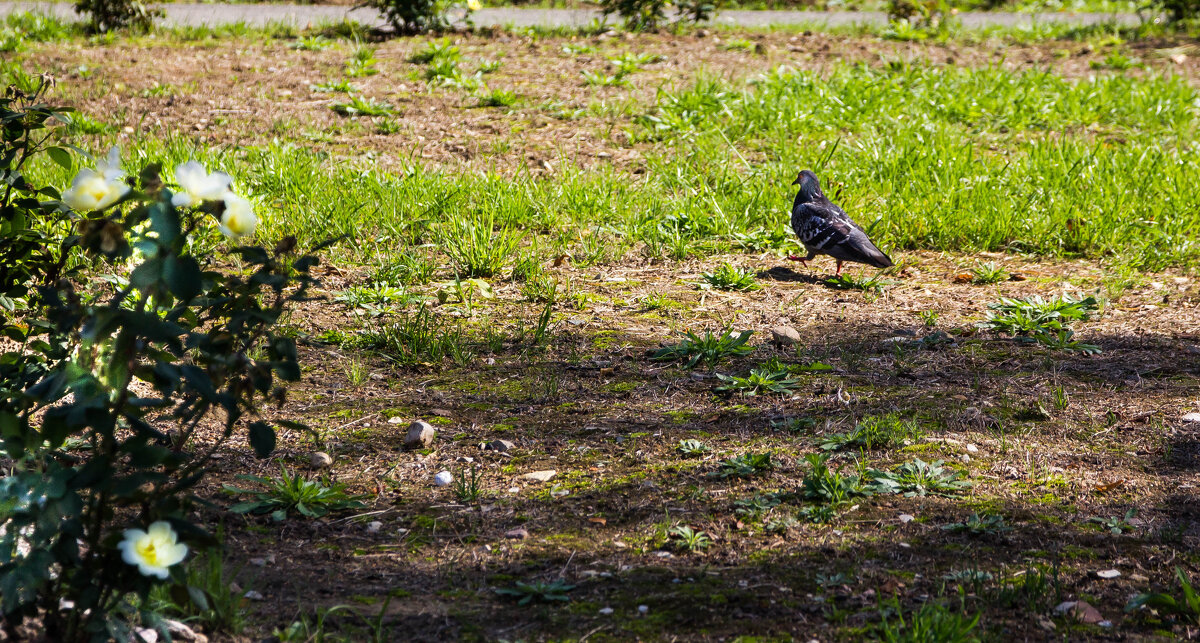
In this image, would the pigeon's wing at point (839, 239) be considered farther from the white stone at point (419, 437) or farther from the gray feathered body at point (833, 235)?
the white stone at point (419, 437)

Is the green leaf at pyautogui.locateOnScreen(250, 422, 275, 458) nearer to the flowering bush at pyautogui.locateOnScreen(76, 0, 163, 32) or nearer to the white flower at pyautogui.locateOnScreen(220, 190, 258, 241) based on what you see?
the white flower at pyautogui.locateOnScreen(220, 190, 258, 241)

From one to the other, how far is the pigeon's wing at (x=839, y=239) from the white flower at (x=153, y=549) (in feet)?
12.0

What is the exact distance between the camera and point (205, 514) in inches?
106

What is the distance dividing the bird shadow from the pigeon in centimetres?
9

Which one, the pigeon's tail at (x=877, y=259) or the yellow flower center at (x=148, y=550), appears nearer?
the yellow flower center at (x=148, y=550)

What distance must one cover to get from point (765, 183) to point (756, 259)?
0.77 meters

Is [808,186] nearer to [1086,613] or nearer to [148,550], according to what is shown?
[1086,613]

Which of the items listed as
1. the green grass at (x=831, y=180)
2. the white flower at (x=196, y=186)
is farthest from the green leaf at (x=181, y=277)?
the green grass at (x=831, y=180)

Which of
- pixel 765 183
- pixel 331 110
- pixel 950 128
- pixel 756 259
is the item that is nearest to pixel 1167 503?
pixel 756 259

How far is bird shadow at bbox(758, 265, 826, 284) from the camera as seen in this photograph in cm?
497

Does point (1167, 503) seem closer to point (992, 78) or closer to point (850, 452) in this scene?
point (850, 452)

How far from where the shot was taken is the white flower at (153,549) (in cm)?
167

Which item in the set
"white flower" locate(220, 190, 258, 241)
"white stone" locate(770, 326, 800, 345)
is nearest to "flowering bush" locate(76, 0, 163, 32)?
"white stone" locate(770, 326, 800, 345)

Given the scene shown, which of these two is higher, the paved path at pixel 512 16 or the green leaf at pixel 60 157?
the paved path at pixel 512 16
